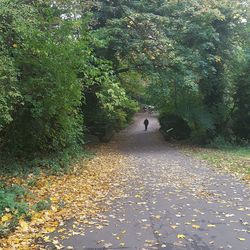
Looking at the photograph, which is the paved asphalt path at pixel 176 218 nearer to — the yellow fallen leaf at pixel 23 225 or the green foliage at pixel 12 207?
the yellow fallen leaf at pixel 23 225

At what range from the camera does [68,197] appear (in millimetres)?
9414

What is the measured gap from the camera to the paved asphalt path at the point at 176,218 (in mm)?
6258

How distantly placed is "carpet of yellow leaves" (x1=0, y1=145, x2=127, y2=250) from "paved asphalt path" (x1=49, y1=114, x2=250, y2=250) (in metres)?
0.47

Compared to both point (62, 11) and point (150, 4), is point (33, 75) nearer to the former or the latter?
point (62, 11)

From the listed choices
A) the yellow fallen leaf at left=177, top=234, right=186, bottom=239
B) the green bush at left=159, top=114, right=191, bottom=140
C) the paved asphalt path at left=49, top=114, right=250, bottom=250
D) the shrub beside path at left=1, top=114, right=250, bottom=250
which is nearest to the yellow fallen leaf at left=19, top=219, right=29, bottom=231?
the shrub beside path at left=1, top=114, right=250, bottom=250

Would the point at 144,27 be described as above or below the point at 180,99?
above

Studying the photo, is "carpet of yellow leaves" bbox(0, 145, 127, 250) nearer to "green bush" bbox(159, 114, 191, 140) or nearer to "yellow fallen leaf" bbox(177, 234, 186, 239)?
"yellow fallen leaf" bbox(177, 234, 186, 239)

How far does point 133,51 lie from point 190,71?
390 cm

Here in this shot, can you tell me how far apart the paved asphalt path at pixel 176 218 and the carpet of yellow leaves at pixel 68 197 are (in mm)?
465

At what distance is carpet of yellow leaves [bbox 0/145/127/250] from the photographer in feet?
21.7

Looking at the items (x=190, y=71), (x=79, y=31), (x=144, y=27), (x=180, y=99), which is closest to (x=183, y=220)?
(x=79, y=31)

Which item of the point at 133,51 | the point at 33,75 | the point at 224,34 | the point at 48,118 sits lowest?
the point at 48,118

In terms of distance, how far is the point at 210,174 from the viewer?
535 inches

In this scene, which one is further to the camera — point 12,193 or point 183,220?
point 12,193
